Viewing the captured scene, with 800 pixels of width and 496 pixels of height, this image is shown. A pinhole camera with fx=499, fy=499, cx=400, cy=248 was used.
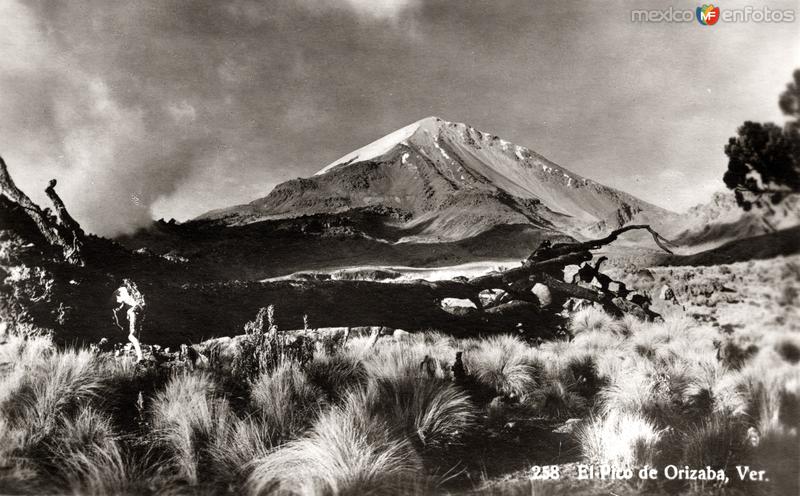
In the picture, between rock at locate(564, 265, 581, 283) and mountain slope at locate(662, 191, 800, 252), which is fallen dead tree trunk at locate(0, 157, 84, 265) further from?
mountain slope at locate(662, 191, 800, 252)

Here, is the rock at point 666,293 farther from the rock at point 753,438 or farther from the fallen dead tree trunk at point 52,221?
the fallen dead tree trunk at point 52,221

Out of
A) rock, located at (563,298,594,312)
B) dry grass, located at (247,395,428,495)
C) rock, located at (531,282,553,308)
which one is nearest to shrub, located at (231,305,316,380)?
dry grass, located at (247,395,428,495)

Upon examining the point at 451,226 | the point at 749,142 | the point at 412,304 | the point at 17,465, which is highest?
the point at 451,226

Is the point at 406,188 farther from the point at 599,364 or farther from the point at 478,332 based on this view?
the point at 599,364

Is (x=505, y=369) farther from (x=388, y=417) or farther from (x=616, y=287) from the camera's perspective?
(x=616, y=287)

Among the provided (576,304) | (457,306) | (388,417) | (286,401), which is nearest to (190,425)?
(286,401)

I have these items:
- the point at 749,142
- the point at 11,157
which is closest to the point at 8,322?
the point at 11,157
